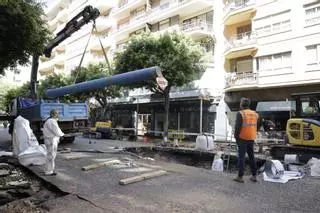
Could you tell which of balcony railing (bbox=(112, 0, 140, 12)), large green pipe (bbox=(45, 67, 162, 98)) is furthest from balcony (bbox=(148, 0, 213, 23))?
large green pipe (bbox=(45, 67, 162, 98))

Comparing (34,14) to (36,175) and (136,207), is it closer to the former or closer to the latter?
(36,175)

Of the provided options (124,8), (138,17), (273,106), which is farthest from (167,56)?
(124,8)

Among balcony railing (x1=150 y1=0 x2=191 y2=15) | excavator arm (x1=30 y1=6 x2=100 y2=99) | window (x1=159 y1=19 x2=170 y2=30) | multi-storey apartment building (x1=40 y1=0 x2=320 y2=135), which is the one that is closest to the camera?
excavator arm (x1=30 y1=6 x2=100 y2=99)

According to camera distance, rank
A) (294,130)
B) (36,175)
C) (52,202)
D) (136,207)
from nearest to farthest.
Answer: (136,207) < (52,202) < (36,175) < (294,130)

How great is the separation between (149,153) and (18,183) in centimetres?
958

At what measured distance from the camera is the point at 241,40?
26.8m

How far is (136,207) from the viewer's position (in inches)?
244

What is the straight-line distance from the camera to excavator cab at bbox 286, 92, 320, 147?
39.2ft

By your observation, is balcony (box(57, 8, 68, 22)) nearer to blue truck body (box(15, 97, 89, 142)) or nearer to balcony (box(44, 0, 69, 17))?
balcony (box(44, 0, 69, 17))

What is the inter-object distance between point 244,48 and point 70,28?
42.0 feet

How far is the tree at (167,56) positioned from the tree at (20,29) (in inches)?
518

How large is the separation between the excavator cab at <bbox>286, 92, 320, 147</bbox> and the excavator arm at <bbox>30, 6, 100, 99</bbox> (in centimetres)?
976

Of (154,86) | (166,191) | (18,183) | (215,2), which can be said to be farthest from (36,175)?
(215,2)

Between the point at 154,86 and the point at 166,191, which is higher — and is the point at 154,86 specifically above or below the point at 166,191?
above
